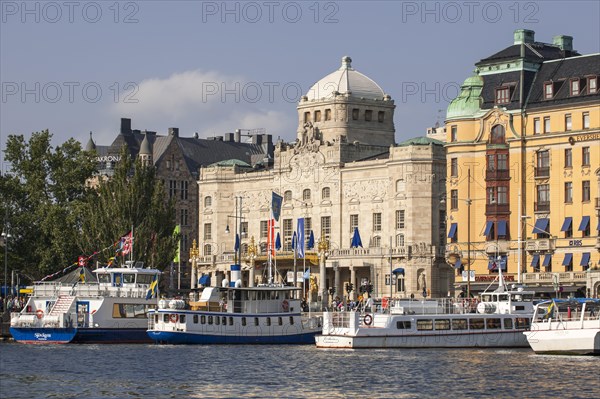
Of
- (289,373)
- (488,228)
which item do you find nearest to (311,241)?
(488,228)

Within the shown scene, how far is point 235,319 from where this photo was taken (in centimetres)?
12950

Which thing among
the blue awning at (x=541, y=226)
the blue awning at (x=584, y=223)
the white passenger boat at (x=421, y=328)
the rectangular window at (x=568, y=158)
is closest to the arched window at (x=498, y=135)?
the rectangular window at (x=568, y=158)

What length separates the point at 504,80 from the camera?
159m

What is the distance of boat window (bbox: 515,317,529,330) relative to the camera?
123m

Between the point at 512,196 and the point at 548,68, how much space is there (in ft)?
40.0

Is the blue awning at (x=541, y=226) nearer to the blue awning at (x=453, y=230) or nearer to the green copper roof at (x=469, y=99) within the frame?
the blue awning at (x=453, y=230)

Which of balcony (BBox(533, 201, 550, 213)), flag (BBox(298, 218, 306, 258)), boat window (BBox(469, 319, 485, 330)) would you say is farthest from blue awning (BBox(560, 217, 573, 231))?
boat window (BBox(469, 319, 485, 330))

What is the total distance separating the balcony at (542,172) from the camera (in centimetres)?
15375

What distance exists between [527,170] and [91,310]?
45279 millimetres

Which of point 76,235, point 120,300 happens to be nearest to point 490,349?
point 120,300

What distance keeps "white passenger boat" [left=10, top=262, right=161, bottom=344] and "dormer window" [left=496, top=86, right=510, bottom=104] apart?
4015cm

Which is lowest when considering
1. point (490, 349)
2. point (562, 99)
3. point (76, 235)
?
point (490, 349)

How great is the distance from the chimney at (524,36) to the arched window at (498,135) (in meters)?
9.55

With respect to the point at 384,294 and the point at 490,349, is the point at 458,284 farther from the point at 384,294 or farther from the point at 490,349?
the point at 490,349
